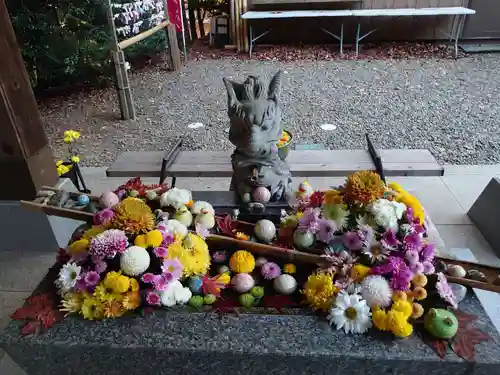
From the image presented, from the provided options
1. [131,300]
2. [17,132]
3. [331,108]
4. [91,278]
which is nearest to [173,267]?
[131,300]

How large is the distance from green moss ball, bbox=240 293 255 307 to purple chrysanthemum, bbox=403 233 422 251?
1.85 feet

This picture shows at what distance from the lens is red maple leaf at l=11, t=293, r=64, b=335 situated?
1385 mm

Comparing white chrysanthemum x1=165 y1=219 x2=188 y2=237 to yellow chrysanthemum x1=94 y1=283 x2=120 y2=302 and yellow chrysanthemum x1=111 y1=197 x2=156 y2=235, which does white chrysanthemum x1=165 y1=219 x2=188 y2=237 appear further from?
yellow chrysanthemum x1=94 y1=283 x2=120 y2=302

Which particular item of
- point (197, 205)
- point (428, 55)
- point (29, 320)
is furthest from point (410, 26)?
point (29, 320)

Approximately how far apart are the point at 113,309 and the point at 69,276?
21 centimetres

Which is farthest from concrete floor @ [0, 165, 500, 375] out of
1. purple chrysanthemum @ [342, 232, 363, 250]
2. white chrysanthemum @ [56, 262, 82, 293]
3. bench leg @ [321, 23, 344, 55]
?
bench leg @ [321, 23, 344, 55]

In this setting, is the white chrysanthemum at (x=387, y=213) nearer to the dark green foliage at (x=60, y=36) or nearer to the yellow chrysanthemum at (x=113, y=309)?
the yellow chrysanthemum at (x=113, y=309)

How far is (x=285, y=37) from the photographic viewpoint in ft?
25.4

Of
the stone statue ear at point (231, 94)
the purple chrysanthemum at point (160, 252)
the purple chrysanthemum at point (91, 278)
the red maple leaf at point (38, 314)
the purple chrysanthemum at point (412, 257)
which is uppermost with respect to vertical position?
the stone statue ear at point (231, 94)

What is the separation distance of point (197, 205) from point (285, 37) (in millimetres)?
6753

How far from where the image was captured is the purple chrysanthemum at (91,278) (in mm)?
1406

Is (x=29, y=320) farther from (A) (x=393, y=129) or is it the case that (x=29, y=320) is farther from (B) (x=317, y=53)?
(B) (x=317, y=53)

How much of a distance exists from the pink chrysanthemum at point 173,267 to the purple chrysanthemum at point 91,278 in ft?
0.75

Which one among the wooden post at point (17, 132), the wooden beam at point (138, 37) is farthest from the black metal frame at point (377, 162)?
the wooden beam at point (138, 37)
